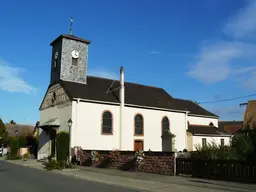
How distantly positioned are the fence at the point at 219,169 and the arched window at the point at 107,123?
1302cm

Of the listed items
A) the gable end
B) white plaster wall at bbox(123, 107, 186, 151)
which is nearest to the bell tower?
the gable end

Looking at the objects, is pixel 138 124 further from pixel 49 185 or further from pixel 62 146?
pixel 49 185

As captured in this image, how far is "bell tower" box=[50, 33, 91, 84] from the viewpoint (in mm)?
30812

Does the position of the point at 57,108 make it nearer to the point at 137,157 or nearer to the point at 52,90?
the point at 52,90

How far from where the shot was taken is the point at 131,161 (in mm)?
19516

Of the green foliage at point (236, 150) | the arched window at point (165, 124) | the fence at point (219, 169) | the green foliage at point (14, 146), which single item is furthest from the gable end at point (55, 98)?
the green foliage at point (236, 150)

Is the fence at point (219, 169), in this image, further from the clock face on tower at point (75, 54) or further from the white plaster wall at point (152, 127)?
the clock face on tower at point (75, 54)

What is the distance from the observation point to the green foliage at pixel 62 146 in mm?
26078

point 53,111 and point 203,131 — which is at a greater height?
point 53,111

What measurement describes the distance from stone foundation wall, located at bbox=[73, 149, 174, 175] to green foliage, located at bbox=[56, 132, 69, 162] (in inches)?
50.7

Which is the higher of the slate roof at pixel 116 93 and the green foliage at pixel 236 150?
the slate roof at pixel 116 93

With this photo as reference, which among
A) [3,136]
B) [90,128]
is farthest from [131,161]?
[3,136]

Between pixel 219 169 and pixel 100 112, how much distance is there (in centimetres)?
1591

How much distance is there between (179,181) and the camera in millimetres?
14195
